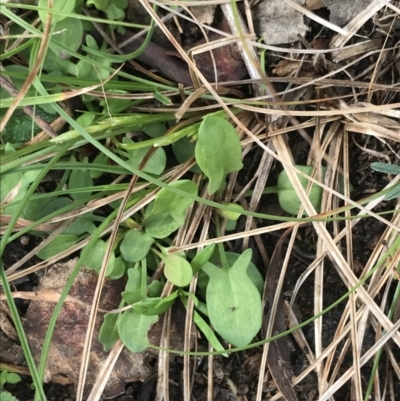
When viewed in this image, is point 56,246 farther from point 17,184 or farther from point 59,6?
point 59,6

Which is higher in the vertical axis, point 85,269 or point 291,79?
point 291,79

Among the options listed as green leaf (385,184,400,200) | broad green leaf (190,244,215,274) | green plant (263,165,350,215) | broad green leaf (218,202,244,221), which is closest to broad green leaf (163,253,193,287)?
broad green leaf (190,244,215,274)

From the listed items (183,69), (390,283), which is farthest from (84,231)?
(390,283)

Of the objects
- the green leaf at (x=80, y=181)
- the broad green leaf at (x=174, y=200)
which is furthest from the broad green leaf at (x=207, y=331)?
the green leaf at (x=80, y=181)

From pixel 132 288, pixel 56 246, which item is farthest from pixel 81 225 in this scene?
pixel 132 288

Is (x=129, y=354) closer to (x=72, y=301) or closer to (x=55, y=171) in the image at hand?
(x=72, y=301)
